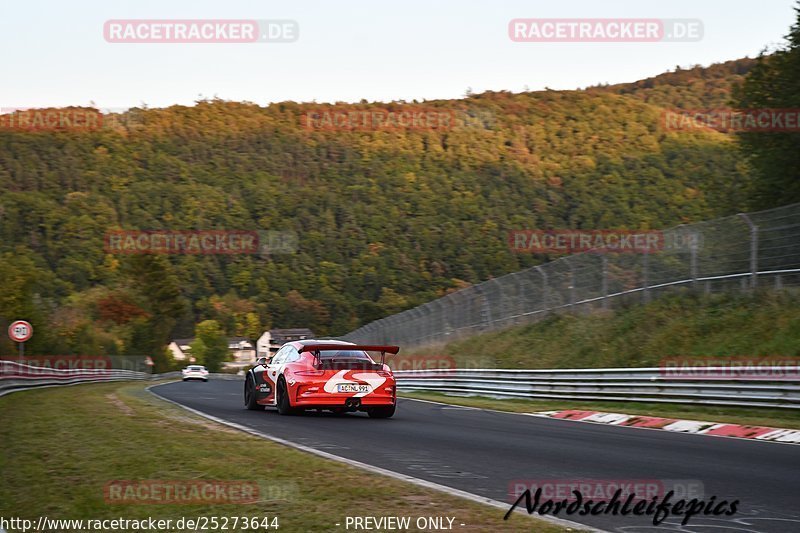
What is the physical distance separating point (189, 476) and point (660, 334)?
1838 cm

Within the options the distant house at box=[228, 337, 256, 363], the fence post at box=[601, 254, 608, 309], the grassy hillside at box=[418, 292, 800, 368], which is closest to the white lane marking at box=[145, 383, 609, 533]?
the grassy hillside at box=[418, 292, 800, 368]

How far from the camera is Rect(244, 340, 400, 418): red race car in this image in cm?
1462

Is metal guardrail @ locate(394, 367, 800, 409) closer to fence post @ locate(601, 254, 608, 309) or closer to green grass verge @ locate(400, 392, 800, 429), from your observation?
green grass verge @ locate(400, 392, 800, 429)

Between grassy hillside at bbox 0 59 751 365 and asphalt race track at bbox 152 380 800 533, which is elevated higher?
grassy hillside at bbox 0 59 751 365

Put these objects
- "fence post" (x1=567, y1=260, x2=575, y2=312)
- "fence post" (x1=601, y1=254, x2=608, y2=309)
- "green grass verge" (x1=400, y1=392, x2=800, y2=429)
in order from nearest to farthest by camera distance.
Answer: "green grass verge" (x1=400, y1=392, x2=800, y2=429)
"fence post" (x1=601, y1=254, x2=608, y2=309)
"fence post" (x1=567, y1=260, x2=575, y2=312)

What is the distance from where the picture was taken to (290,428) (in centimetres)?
1248

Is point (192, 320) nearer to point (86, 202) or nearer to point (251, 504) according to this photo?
point (86, 202)

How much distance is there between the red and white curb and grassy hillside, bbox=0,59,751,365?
198 ft

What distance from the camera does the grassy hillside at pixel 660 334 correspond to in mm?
20125

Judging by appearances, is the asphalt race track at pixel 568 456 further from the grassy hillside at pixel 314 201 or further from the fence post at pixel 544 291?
the grassy hillside at pixel 314 201

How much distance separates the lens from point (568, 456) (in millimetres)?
9258

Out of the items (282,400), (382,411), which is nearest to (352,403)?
(382,411)
